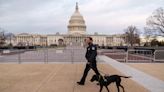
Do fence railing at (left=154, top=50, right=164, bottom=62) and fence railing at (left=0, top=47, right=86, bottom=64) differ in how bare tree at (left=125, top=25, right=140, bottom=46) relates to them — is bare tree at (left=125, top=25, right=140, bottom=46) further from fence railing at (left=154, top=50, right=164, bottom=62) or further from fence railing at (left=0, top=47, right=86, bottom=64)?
fence railing at (left=154, top=50, right=164, bottom=62)

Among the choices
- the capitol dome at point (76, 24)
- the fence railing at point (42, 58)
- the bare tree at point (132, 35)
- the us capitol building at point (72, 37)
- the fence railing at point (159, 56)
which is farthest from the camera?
the us capitol building at point (72, 37)

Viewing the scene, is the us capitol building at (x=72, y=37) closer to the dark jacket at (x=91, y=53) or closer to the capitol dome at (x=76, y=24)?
the capitol dome at (x=76, y=24)

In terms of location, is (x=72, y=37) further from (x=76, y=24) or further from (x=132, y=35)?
(x=132, y=35)

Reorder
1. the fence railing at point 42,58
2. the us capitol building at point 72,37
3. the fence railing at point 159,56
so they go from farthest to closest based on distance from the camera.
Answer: the us capitol building at point 72,37 → the fence railing at point 42,58 → the fence railing at point 159,56

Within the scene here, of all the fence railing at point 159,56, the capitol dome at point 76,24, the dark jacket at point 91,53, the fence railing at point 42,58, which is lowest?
the fence railing at point 42,58

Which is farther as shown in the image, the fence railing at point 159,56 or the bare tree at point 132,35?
the bare tree at point 132,35

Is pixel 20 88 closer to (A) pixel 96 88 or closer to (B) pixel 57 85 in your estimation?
(B) pixel 57 85

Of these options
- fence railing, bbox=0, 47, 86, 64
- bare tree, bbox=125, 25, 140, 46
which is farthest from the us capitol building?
fence railing, bbox=0, 47, 86, 64

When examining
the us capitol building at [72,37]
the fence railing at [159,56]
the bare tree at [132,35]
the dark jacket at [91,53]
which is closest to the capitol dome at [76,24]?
the us capitol building at [72,37]

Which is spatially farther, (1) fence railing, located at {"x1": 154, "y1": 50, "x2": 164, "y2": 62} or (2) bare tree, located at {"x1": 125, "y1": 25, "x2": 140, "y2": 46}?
(2) bare tree, located at {"x1": 125, "y1": 25, "x2": 140, "y2": 46}

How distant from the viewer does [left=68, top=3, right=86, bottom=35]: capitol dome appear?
167250 millimetres

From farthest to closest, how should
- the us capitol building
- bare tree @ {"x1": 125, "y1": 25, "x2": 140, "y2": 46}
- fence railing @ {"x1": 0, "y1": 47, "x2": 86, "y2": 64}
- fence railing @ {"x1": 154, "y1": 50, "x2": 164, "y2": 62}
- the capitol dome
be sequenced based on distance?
the us capitol building → the capitol dome → bare tree @ {"x1": 125, "y1": 25, "x2": 140, "y2": 46} → fence railing @ {"x1": 0, "y1": 47, "x2": 86, "y2": 64} → fence railing @ {"x1": 154, "y1": 50, "x2": 164, "y2": 62}

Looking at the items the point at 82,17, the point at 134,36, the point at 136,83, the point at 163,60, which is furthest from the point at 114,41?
the point at 136,83

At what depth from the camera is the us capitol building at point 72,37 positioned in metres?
167
